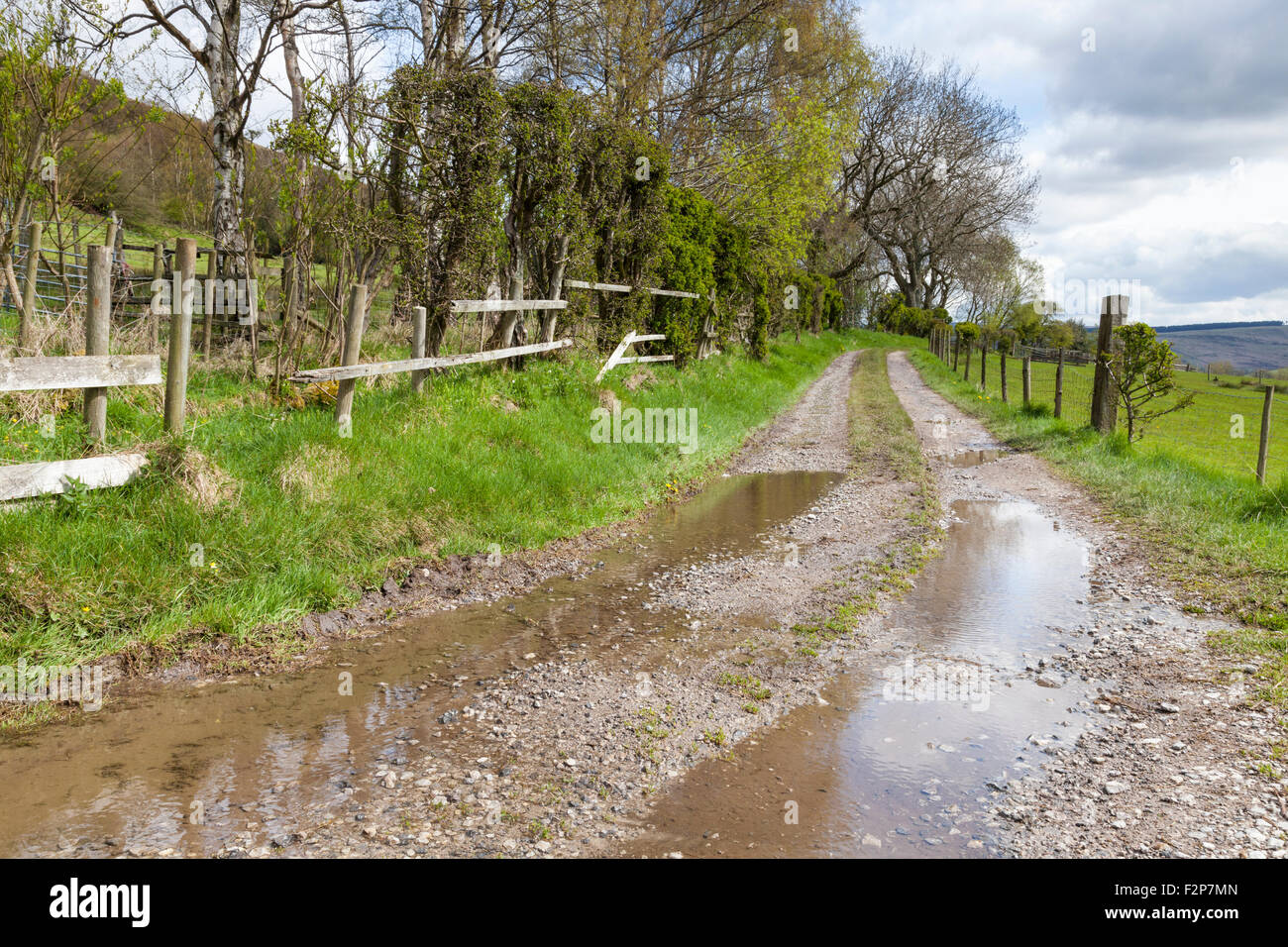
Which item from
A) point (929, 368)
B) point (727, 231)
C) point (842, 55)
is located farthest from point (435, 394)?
point (929, 368)

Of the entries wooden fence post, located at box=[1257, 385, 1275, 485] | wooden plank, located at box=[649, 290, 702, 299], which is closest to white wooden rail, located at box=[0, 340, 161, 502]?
wooden plank, located at box=[649, 290, 702, 299]

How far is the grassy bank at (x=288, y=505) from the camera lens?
508 centimetres

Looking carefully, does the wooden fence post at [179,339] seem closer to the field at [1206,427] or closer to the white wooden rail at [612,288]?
the white wooden rail at [612,288]

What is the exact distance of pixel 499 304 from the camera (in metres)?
10.5

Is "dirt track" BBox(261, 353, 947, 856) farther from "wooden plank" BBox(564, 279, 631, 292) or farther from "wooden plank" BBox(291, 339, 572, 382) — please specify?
"wooden plank" BBox(564, 279, 631, 292)

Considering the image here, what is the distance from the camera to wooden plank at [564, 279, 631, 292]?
1301 cm

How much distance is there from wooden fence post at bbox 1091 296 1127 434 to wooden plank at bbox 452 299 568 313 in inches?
355

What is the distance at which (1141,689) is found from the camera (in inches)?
195

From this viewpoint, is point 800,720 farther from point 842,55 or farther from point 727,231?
point 842,55

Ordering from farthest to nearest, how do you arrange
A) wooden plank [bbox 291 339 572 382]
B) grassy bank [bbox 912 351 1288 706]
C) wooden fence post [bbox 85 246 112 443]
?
wooden plank [bbox 291 339 572 382] < wooden fence post [bbox 85 246 112 443] < grassy bank [bbox 912 351 1288 706]

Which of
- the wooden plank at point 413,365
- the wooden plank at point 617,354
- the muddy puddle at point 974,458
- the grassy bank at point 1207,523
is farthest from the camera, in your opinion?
the wooden plank at point 617,354

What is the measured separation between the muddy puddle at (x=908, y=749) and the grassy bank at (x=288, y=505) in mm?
3322

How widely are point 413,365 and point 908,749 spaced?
6.49m

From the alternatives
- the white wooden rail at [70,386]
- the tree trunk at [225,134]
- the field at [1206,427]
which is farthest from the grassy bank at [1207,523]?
the tree trunk at [225,134]
